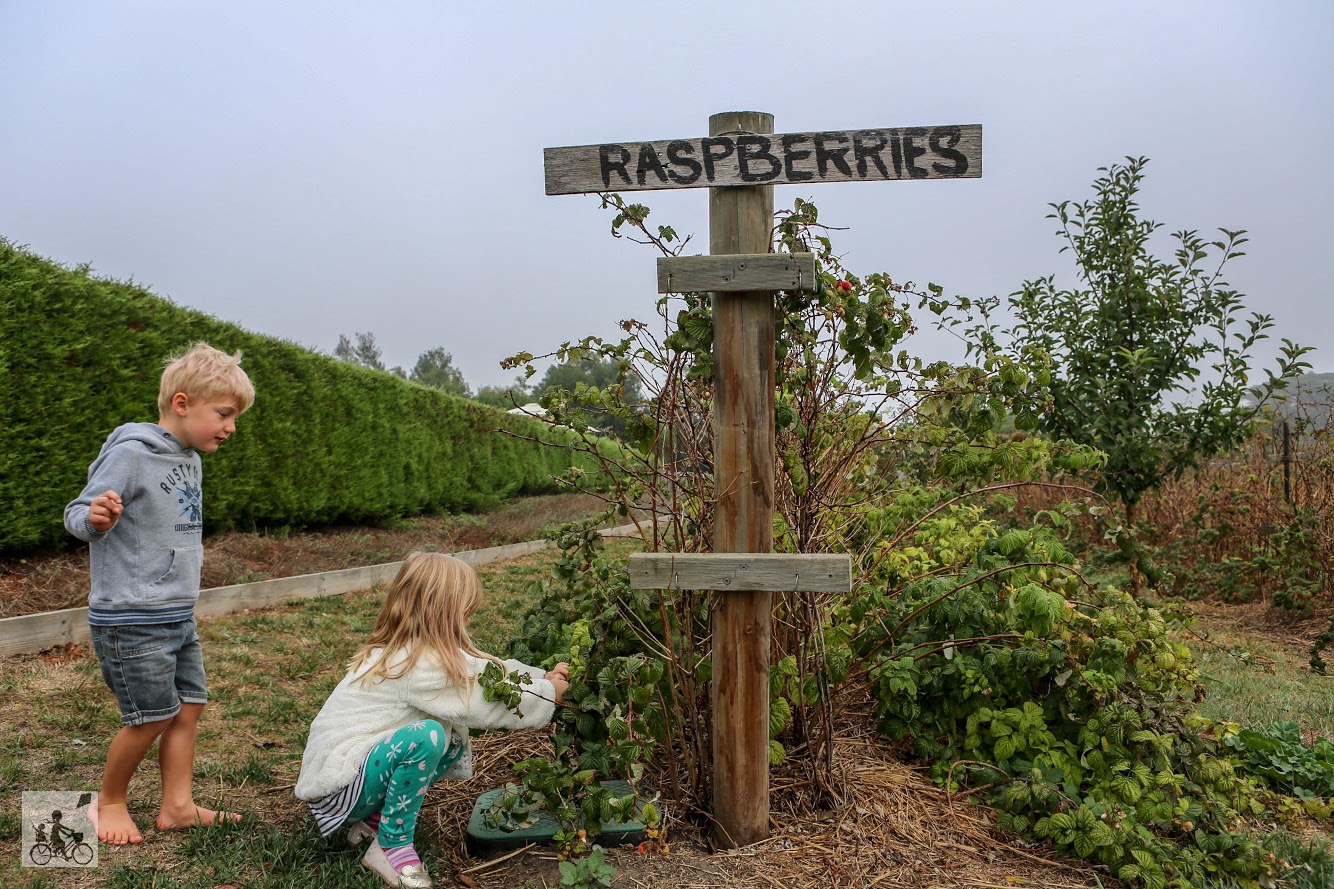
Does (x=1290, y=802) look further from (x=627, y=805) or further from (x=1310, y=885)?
(x=627, y=805)

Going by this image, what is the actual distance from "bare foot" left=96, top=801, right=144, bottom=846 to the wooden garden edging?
5.90ft

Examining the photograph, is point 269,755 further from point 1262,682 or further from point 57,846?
point 1262,682

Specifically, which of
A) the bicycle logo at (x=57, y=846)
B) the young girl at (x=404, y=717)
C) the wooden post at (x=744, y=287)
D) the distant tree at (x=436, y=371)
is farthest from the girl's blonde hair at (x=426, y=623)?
the distant tree at (x=436, y=371)

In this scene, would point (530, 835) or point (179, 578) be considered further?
point (179, 578)

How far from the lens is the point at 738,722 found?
2713mm

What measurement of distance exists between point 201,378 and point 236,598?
3949 millimetres

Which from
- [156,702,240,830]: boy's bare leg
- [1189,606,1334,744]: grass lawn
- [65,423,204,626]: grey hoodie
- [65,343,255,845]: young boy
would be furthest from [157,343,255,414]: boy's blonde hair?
[1189,606,1334,744]: grass lawn

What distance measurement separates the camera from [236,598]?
6.32m

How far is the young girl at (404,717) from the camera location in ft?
8.35

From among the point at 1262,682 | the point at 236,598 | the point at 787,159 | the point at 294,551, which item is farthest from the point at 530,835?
the point at 294,551

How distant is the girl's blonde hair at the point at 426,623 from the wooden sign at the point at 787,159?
1.28m

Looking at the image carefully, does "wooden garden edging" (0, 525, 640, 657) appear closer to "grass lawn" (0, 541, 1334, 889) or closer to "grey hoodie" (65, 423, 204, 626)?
"grass lawn" (0, 541, 1334, 889)

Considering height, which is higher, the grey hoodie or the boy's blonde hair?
the boy's blonde hair

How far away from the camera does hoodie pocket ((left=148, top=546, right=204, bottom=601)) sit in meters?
2.80
